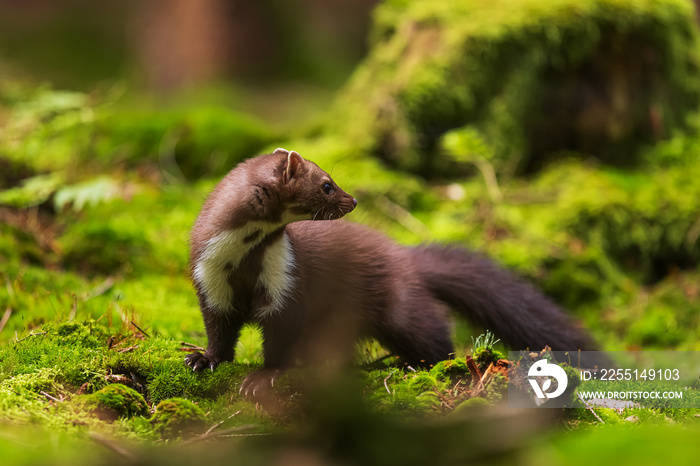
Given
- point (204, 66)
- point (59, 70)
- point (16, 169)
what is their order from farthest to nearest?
point (59, 70) → point (204, 66) → point (16, 169)

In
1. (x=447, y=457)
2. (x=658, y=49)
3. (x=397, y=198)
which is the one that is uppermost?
(x=658, y=49)

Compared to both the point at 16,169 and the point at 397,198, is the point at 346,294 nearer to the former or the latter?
the point at 397,198

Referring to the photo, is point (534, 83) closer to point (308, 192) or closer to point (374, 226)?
point (374, 226)

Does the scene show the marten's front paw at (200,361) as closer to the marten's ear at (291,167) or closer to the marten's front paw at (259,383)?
the marten's front paw at (259,383)

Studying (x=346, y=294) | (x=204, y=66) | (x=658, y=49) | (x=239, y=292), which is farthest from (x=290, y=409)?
(x=204, y=66)

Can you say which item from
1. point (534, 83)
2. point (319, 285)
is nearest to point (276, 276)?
point (319, 285)

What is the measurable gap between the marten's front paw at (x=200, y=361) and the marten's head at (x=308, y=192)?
2.85ft

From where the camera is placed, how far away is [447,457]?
1.40 m

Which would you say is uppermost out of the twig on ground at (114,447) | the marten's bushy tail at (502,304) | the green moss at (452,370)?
the twig on ground at (114,447)

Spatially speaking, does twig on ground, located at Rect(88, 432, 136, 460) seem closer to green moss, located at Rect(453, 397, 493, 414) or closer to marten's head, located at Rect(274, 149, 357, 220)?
green moss, located at Rect(453, 397, 493, 414)

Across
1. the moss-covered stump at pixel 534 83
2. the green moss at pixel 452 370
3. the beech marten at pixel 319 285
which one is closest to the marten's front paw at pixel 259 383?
the beech marten at pixel 319 285

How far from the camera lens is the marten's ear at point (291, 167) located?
3301mm

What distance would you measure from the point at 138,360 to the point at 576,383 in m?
2.04

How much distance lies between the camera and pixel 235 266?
3.21 metres
